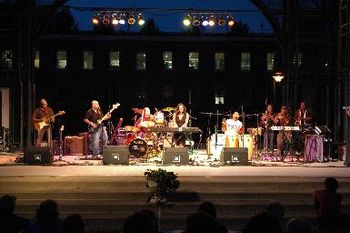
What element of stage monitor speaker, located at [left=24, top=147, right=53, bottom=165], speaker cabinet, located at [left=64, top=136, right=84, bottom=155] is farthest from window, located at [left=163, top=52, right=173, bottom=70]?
stage monitor speaker, located at [left=24, top=147, right=53, bottom=165]

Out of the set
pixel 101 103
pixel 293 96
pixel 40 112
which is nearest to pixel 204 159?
pixel 293 96

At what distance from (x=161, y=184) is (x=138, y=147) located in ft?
17.1

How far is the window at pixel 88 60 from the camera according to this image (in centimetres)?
4297

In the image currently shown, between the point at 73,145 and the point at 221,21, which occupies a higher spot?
the point at 221,21

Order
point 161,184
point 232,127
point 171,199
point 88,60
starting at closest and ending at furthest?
point 161,184 < point 171,199 < point 232,127 < point 88,60

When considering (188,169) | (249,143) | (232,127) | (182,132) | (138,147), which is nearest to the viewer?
(188,169)

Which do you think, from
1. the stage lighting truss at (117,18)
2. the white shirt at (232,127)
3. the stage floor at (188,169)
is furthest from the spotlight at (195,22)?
the stage floor at (188,169)

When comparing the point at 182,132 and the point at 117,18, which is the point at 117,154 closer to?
the point at 182,132

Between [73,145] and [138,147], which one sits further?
[73,145]

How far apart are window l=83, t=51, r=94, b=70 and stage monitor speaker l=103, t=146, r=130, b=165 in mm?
27074

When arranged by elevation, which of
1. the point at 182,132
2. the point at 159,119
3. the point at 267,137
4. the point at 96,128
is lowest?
the point at 267,137

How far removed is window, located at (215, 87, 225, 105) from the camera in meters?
44.0

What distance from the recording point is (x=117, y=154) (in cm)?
1658

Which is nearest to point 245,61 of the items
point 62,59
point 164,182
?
point 62,59
